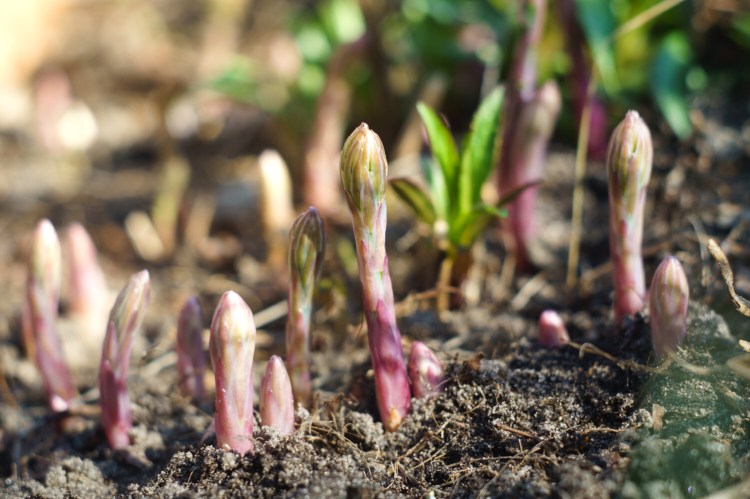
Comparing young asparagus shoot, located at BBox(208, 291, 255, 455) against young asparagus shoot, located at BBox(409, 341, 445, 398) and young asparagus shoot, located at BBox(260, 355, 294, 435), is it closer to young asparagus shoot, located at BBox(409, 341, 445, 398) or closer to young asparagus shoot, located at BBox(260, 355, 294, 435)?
young asparagus shoot, located at BBox(260, 355, 294, 435)

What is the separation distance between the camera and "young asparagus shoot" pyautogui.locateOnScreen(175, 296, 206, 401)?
1769 millimetres

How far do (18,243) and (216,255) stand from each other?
2.45 feet

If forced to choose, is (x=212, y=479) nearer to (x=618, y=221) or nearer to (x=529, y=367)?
(x=529, y=367)

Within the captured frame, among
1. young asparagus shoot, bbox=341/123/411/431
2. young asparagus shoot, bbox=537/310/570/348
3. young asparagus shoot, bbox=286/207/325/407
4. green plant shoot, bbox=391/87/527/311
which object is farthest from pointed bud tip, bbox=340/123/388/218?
young asparagus shoot, bbox=537/310/570/348

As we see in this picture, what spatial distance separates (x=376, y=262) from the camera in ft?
5.05

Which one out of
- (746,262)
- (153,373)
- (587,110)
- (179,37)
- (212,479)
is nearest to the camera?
(212,479)

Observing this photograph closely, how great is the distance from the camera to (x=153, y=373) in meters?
2.08

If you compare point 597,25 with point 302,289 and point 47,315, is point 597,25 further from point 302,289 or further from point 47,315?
point 47,315

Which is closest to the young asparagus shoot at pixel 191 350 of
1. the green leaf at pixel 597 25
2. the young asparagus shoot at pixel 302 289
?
the young asparagus shoot at pixel 302 289

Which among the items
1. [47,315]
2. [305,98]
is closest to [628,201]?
[47,315]

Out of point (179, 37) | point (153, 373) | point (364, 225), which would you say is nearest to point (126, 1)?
point (179, 37)

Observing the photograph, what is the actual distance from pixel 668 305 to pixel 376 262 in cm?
59

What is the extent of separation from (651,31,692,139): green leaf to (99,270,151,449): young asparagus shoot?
5.20 ft

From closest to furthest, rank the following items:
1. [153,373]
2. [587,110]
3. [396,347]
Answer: [396,347]
[153,373]
[587,110]
